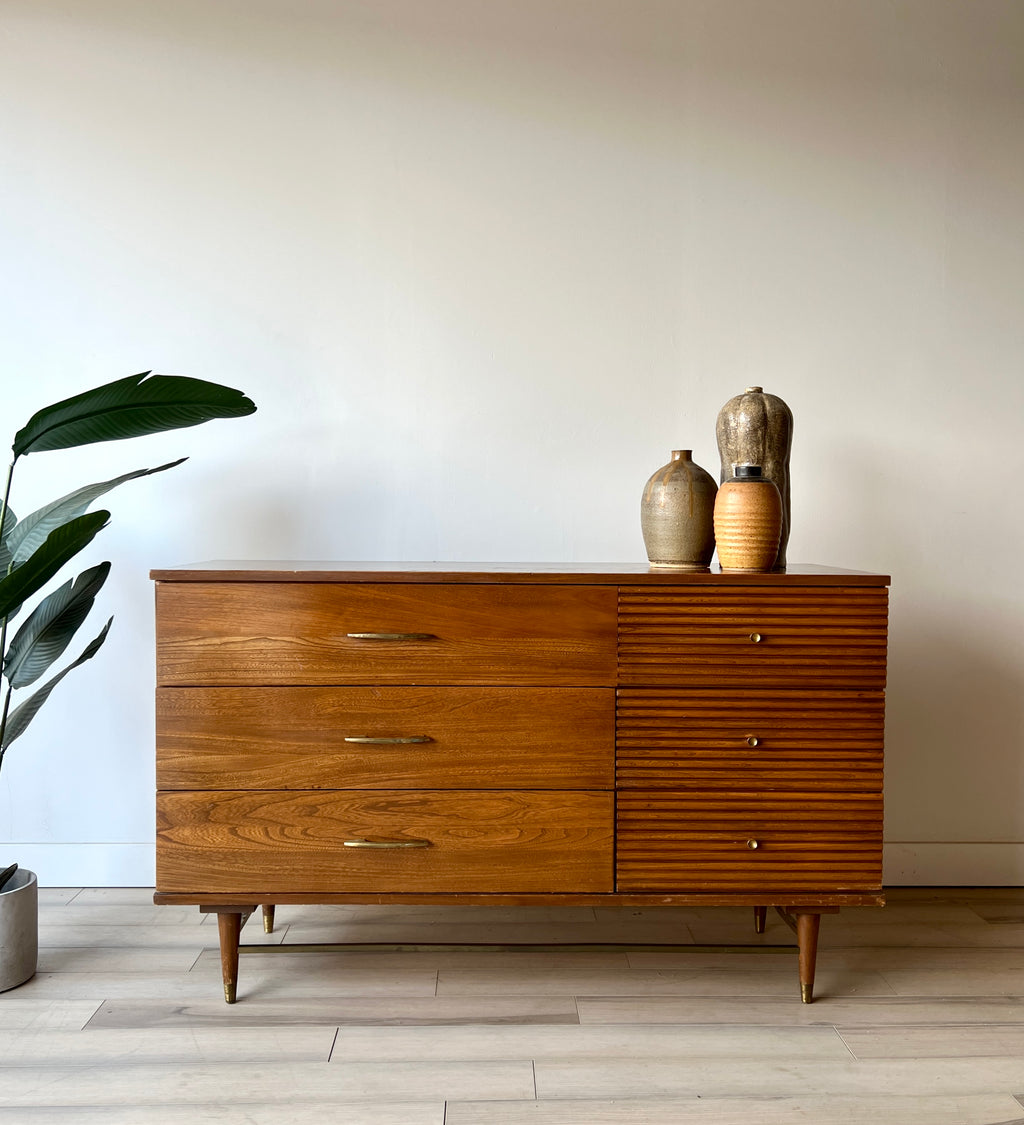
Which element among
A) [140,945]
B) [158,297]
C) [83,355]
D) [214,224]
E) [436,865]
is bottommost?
[140,945]

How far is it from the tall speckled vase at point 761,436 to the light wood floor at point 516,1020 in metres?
0.91

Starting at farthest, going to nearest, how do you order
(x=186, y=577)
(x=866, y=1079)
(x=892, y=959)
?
1. (x=892, y=959)
2. (x=186, y=577)
3. (x=866, y=1079)

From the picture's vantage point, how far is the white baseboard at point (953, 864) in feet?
7.64

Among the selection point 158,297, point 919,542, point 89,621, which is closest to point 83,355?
point 158,297

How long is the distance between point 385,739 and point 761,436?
3.16ft

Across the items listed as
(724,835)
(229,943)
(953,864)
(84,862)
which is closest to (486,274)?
(724,835)

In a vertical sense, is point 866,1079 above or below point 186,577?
below

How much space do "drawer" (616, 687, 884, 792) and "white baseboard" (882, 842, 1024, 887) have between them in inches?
31.7

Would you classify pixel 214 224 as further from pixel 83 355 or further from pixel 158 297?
pixel 83 355

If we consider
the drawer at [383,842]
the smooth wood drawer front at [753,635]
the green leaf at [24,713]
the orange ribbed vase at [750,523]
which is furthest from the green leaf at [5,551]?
the orange ribbed vase at [750,523]

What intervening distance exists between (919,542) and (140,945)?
6.73 feet

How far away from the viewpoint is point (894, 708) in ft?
7.63

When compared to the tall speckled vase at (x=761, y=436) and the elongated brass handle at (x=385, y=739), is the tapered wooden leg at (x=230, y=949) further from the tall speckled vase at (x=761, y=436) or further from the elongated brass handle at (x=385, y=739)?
the tall speckled vase at (x=761, y=436)

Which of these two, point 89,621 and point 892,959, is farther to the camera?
point 89,621
